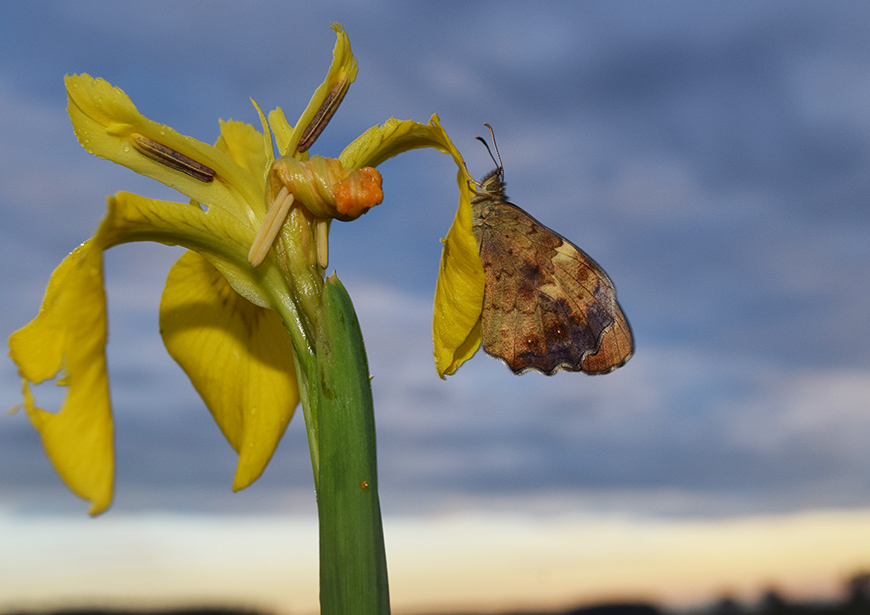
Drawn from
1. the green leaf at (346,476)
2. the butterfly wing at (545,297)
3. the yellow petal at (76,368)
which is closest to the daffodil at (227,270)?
the yellow petal at (76,368)

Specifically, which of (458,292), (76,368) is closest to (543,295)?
(458,292)

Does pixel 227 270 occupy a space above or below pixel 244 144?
below

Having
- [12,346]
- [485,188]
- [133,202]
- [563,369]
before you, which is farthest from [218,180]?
[563,369]

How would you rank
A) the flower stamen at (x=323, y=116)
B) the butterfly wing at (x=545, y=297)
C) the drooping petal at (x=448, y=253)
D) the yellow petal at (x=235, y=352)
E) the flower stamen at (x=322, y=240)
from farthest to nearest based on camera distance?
the butterfly wing at (x=545, y=297)
the yellow petal at (x=235, y=352)
the flower stamen at (x=323, y=116)
the drooping petal at (x=448, y=253)
the flower stamen at (x=322, y=240)

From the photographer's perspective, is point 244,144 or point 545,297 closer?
point 244,144

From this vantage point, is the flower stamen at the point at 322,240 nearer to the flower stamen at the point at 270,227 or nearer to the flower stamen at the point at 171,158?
the flower stamen at the point at 270,227

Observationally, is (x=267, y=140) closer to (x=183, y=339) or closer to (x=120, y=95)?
(x=120, y=95)

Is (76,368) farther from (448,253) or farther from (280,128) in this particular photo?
(448,253)
